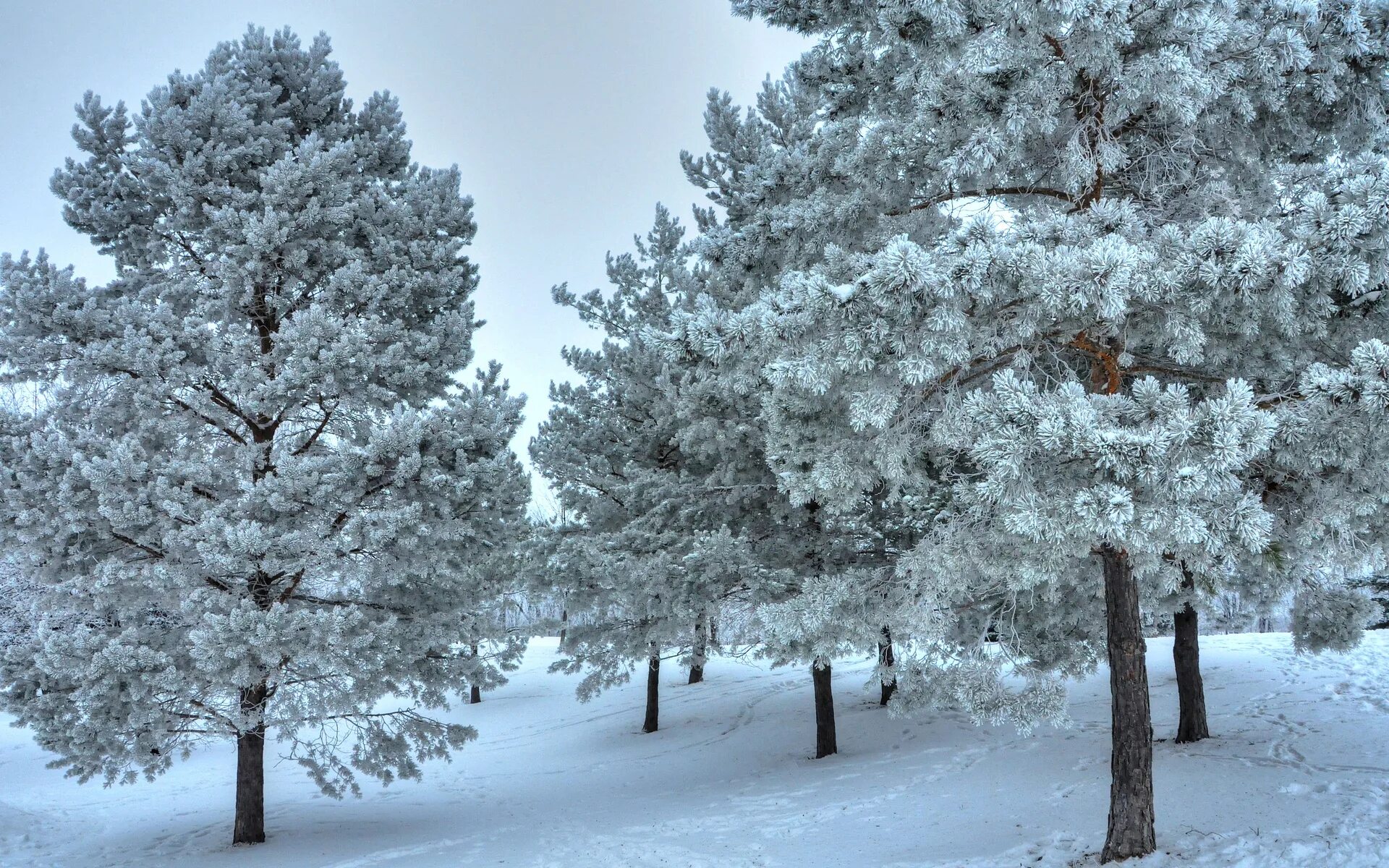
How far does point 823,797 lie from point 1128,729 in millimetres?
4932

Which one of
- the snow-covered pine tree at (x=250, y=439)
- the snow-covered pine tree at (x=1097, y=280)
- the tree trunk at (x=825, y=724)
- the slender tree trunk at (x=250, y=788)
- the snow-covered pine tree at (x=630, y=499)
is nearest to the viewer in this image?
the snow-covered pine tree at (x=1097, y=280)

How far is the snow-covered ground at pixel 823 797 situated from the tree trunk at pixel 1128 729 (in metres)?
0.22

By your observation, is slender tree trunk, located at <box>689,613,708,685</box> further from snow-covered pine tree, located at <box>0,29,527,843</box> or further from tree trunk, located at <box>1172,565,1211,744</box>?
tree trunk, located at <box>1172,565,1211,744</box>

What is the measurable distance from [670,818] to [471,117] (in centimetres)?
6177

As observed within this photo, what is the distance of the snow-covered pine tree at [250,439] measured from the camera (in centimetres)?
716

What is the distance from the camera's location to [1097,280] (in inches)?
170

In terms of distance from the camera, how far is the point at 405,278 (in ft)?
28.7

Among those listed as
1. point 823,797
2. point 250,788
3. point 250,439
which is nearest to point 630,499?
point 823,797

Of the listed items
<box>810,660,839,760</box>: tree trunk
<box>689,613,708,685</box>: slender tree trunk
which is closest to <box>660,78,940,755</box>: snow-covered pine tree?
<box>689,613,708,685</box>: slender tree trunk

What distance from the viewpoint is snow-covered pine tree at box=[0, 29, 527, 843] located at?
7.16 metres

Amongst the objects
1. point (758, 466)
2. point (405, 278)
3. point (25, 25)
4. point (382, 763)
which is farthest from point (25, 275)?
point (25, 25)

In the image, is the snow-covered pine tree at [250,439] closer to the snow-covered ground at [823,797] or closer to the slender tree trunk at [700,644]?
the snow-covered ground at [823,797]

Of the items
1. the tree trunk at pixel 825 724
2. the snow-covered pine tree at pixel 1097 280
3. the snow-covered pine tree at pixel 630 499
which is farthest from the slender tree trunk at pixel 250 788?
the tree trunk at pixel 825 724

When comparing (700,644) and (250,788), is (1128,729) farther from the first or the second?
(250,788)
